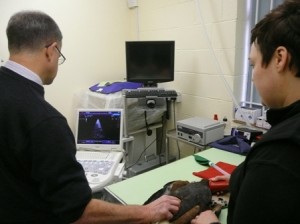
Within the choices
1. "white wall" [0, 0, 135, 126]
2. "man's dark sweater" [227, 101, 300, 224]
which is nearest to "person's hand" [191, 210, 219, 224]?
"man's dark sweater" [227, 101, 300, 224]

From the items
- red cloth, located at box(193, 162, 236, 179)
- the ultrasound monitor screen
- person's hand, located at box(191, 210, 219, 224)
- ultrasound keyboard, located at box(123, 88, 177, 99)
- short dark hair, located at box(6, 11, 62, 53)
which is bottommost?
red cloth, located at box(193, 162, 236, 179)

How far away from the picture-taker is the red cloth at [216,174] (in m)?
1.27

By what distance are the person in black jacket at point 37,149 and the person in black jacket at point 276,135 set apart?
0.48 metres

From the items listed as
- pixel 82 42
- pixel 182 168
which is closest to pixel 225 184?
pixel 182 168

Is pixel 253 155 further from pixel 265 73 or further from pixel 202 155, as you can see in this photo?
pixel 202 155

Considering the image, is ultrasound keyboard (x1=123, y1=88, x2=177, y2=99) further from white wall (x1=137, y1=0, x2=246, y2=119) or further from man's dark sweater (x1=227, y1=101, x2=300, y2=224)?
man's dark sweater (x1=227, y1=101, x2=300, y2=224)

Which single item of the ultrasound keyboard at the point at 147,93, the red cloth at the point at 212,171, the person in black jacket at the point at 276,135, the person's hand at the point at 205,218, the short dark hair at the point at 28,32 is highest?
the short dark hair at the point at 28,32

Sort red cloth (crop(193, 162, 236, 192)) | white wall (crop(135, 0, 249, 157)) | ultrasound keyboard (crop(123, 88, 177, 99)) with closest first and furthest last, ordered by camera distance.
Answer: red cloth (crop(193, 162, 236, 192)), white wall (crop(135, 0, 249, 157)), ultrasound keyboard (crop(123, 88, 177, 99))

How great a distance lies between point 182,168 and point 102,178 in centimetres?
50

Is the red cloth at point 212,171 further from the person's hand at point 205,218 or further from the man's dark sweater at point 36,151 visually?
the man's dark sweater at point 36,151

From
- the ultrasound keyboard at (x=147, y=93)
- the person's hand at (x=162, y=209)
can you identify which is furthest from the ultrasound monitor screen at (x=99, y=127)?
the person's hand at (x=162, y=209)

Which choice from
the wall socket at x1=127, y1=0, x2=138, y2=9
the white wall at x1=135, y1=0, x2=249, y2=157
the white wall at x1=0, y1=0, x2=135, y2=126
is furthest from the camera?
the wall socket at x1=127, y1=0, x2=138, y2=9

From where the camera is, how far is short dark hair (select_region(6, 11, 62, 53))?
0.94m

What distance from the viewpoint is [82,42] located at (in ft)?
10.0
